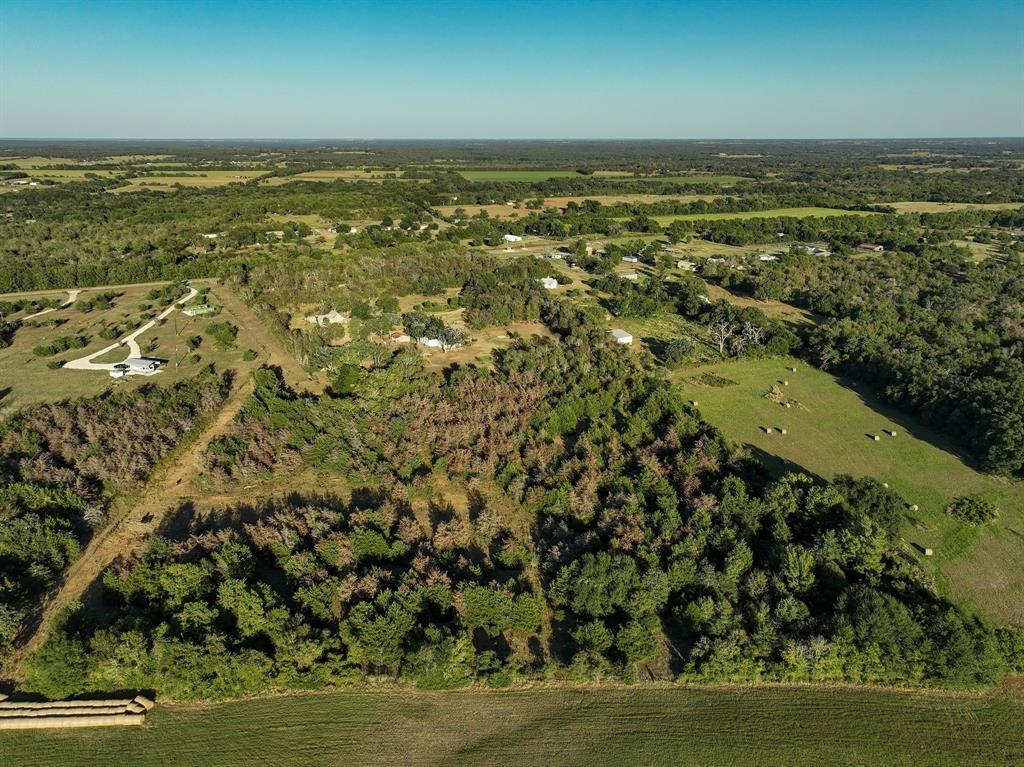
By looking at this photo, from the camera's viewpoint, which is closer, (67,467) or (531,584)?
(531,584)

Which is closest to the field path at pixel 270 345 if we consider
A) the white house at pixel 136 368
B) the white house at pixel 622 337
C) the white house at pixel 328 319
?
the white house at pixel 328 319

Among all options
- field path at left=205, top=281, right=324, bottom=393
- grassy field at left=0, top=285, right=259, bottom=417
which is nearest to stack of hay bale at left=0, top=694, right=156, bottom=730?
field path at left=205, top=281, right=324, bottom=393

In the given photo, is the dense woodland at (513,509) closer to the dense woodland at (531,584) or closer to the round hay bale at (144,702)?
the dense woodland at (531,584)

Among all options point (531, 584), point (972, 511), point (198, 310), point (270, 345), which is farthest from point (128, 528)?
point (972, 511)

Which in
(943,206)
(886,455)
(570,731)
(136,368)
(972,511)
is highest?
(943,206)

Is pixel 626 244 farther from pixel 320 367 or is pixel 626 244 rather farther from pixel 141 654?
pixel 141 654

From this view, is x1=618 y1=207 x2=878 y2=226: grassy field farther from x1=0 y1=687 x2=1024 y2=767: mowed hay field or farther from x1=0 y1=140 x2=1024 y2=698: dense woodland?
x1=0 y1=687 x2=1024 y2=767: mowed hay field

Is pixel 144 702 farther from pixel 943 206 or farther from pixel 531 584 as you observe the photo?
pixel 943 206
